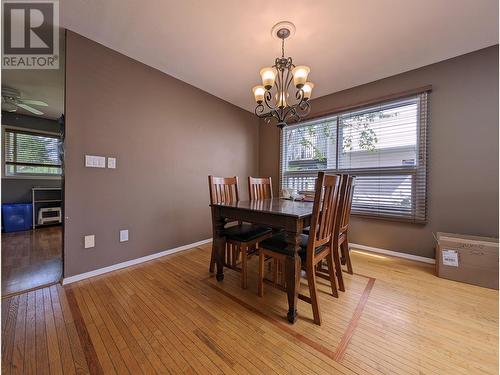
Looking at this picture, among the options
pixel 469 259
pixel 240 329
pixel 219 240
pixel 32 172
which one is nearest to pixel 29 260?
pixel 219 240

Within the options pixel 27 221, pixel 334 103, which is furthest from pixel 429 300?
pixel 27 221

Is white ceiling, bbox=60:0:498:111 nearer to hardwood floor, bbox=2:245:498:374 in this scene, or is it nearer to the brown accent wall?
the brown accent wall

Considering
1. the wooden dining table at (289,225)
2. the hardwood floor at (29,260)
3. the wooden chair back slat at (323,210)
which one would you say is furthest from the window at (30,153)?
the wooden chair back slat at (323,210)

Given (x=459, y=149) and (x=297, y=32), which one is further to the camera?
(x=459, y=149)

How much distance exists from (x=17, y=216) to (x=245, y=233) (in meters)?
4.40

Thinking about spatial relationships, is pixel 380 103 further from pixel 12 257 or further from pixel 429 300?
pixel 12 257

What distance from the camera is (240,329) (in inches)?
64.0

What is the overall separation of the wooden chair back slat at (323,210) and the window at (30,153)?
5.51m

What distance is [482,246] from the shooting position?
84.3 inches

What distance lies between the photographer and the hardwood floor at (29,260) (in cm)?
217

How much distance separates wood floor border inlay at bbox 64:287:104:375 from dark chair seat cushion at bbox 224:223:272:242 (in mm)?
1263

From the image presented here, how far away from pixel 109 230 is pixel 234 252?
141 centimetres

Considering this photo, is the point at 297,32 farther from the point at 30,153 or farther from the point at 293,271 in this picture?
the point at 30,153

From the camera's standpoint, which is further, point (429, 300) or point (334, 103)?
point (334, 103)
